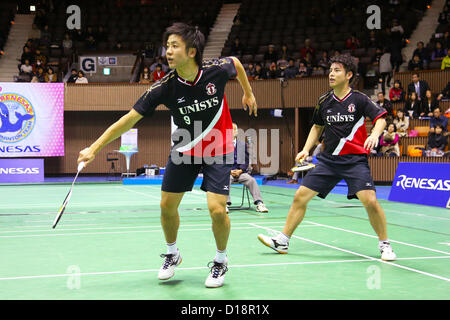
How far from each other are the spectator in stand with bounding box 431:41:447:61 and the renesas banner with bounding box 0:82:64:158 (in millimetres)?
14253

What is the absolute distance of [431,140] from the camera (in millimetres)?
15930

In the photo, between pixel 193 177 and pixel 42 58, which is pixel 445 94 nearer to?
pixel 193 177

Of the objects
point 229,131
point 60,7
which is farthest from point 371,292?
point 60,7

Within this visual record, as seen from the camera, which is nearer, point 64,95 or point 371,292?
point 371,292

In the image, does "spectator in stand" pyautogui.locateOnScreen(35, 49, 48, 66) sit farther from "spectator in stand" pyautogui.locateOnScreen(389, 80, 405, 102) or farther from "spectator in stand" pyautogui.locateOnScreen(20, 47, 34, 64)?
"spectator in stand" pyautogui.locateOnScreen(389, 80, 405, 102)

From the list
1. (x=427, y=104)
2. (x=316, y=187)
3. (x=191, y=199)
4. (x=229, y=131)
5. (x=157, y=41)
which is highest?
(x=157, y=41)

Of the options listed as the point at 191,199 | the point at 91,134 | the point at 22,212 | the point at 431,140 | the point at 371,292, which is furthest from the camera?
the point at 91,134

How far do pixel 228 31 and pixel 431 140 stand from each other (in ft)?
43.9

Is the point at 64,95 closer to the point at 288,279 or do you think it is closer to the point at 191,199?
the point at 191,199

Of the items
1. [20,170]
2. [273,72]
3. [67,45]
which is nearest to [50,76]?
[67,45]

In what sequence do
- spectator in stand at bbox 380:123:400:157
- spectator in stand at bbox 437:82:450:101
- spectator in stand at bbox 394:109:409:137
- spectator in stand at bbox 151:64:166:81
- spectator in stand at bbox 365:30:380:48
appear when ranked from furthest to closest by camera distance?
spectator in stand at bbox 151:64:166:81 → spectator in stand at bbox 365:30:380:48 → spectator in stand at bbox 437:82:450:101 → spectator in stand at bbox 394:109:409:137 → spectator in stand at bbox 380:123:400:157

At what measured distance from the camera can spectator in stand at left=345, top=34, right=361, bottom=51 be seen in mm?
21312

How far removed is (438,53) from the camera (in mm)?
19516

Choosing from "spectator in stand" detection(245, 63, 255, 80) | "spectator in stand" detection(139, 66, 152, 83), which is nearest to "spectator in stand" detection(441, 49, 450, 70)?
"spectator in stand" detection(245, 63, 255, 80)
